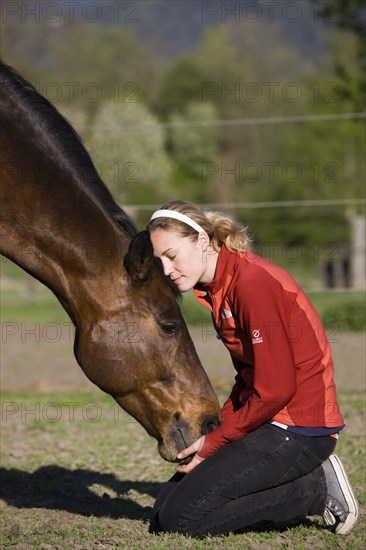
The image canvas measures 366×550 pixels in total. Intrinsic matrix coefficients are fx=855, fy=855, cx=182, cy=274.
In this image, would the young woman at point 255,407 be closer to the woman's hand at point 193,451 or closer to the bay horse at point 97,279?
the woman's hand at point 193,451

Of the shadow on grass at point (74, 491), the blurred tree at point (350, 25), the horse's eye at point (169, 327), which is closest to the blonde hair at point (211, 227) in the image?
the horse's eye at point (169, 327)

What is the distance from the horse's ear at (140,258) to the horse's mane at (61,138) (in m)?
0.16

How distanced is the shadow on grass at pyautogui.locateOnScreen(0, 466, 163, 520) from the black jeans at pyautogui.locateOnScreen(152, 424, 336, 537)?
2.45 feet

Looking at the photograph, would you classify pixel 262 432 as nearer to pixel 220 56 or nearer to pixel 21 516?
pixel 21 516

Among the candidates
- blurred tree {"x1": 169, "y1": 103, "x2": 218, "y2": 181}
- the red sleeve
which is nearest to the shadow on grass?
the red sleeve

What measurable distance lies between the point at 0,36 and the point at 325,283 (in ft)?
30.5

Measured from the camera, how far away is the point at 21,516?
4.14 metres

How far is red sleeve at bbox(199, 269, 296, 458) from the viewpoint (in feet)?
10.7

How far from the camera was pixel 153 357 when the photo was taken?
11.3ft

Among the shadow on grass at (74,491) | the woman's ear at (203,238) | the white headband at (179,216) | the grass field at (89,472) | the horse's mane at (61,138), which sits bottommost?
the shadow on grass at (74,491)

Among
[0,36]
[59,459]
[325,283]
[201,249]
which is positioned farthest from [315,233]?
[201,249]

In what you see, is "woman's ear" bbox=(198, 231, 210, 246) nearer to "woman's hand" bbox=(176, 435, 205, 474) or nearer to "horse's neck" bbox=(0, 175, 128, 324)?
"horse's neck" bbox=(0, 175, 128, 324)

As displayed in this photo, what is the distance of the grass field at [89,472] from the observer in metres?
3.37

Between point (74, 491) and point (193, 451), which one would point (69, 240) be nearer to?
point (193, 451)
